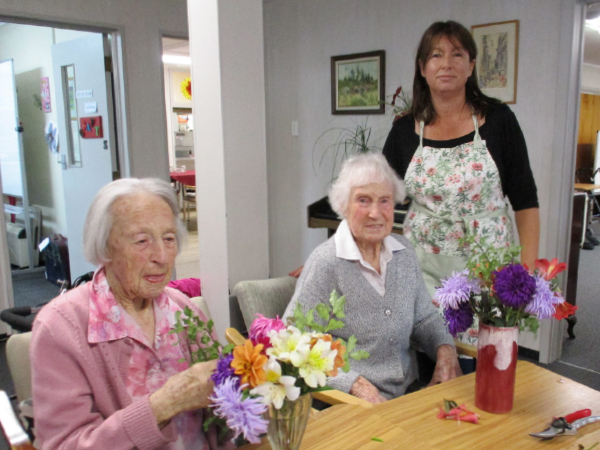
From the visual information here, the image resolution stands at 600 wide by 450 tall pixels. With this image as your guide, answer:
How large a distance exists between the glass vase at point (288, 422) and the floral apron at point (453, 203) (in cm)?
99

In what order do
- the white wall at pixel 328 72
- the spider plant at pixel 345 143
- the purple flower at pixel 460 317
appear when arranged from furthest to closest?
the spider plant at pixel 345 143, the white wall at pixel 328 72, the purple flower at pixel 460 317

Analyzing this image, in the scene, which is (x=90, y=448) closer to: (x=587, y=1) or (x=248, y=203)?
(x=248, y=203)

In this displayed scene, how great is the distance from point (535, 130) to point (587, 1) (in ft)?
2.44

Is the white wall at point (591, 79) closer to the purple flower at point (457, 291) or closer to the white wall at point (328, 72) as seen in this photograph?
the white wall at point (328, 72)

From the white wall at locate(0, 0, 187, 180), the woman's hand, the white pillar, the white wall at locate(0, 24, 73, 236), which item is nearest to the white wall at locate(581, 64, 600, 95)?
Result: the white wall at locate(0, 0, 187, 180)

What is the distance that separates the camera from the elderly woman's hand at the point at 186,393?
1039 millimetres

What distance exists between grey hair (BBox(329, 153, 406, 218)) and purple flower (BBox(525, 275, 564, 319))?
671mm

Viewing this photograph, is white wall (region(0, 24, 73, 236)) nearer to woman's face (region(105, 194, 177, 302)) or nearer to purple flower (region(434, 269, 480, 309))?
woman's face (region(105, 194, 177, 302))

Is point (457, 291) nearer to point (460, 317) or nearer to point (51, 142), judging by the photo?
point (460, 317)

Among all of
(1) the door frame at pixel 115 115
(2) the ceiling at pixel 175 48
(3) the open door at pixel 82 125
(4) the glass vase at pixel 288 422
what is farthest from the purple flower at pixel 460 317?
(2) the ceiling at pixel 175 48

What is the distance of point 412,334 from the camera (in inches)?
70.9

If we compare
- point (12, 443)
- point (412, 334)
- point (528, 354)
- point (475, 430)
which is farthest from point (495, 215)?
point (528, 354)

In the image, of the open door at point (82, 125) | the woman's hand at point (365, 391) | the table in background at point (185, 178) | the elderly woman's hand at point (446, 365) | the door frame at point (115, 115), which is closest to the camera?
the woman's hand at point (365, 391)

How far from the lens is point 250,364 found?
0.85m
